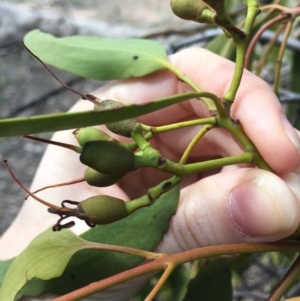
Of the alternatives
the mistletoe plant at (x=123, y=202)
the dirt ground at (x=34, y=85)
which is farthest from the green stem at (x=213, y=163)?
the dirt ground at (x=34, y=85)

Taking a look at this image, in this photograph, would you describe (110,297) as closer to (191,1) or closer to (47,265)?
(47,265)

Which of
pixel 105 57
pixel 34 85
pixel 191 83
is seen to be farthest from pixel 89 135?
pixel 34 85

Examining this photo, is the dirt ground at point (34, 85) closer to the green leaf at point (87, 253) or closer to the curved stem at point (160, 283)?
the green leaf at point (87, 253)

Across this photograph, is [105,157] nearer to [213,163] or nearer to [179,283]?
[213,163]

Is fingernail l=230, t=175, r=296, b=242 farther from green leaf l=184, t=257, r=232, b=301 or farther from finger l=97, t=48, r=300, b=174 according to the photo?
green leaf l=184, t=257, r=232, b=301

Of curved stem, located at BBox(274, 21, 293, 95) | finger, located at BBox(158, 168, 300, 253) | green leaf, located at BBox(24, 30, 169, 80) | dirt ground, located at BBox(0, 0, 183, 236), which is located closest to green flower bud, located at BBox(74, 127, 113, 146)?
finger, located at BBox(158, 168, 300, 253)

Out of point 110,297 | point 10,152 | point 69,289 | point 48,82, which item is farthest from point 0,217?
point 69,289
